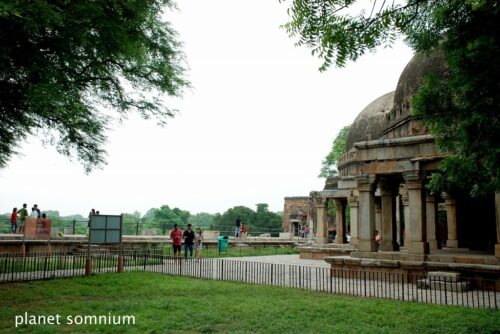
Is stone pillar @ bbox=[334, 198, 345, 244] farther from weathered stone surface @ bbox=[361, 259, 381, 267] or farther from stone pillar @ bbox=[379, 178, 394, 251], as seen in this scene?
weathered stone surface @ bbox=[361, 259, 381, 267]

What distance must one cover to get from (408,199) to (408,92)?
4.88 metres

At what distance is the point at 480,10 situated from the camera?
5.26 metres

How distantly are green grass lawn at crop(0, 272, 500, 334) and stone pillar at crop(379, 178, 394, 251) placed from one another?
198 inches

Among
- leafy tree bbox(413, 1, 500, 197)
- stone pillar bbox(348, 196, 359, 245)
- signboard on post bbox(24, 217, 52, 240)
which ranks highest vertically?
leafy tree bbox(413, 1, 500, 197)

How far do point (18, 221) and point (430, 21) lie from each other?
2165cm

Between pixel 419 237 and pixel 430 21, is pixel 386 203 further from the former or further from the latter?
pixel 430 21

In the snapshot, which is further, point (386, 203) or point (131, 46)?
point (386, 203)

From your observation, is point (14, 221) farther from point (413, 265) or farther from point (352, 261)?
point (413, 265)

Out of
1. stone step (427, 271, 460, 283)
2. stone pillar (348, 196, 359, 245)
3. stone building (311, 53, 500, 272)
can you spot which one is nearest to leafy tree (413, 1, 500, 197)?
stone building (311, 53, 500, 272)

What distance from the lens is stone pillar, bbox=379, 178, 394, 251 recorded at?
14002 mm

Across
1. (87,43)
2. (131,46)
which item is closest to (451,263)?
(131,46)

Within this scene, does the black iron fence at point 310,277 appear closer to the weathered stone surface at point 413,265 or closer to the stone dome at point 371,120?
the weathered stone surface at point 413,265

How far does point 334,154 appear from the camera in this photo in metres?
42.7

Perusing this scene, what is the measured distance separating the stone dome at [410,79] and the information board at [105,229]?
11.2 m
